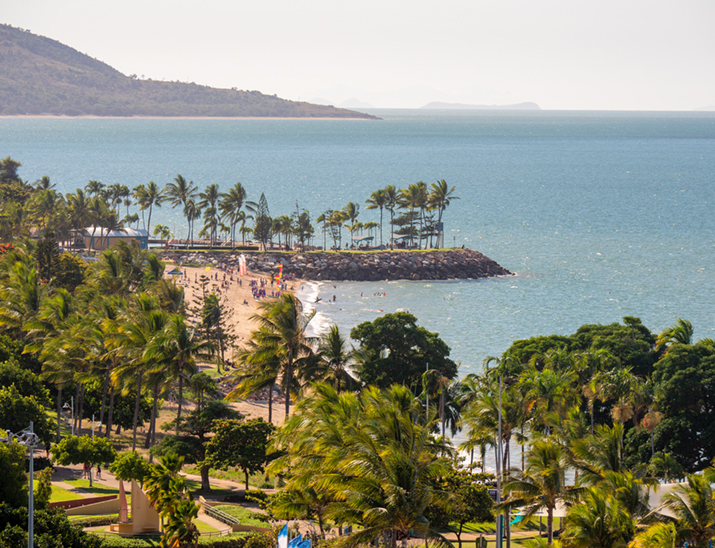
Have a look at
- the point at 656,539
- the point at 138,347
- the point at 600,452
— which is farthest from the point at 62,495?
the point at 656,539

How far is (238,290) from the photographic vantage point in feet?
290

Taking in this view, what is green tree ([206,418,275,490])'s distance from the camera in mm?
34125

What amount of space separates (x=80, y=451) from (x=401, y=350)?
20.7 metres

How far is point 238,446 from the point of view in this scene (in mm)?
34406

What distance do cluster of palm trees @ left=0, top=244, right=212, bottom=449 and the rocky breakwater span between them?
49229 millimetres

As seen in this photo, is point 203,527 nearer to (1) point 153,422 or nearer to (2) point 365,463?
(2) point 365,463

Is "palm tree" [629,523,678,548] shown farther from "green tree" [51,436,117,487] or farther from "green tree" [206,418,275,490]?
"green tree" [51,436,117,487]

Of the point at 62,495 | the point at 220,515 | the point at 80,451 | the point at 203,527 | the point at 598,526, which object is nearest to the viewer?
the point at 598,526

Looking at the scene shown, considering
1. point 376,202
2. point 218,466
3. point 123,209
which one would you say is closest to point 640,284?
point 376,202

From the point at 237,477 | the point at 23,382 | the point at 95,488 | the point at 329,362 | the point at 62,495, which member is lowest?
the point at 237,477

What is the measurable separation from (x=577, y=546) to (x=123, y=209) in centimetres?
16873

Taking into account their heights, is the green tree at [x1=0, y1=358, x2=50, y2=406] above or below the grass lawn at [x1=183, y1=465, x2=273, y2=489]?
above

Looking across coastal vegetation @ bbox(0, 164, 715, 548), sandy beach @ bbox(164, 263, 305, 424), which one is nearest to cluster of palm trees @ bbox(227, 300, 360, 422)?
coastal vegetation @ bbox(0, 164, 715, 548)

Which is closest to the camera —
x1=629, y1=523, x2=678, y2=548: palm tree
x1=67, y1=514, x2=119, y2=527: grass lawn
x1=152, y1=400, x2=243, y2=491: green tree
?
x1=629, y1=523, x2=678, y2=548: palm tree
